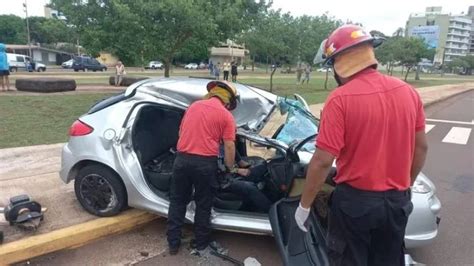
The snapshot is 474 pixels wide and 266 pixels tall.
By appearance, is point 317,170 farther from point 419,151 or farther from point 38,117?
point 38,117

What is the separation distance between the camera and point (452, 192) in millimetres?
5715

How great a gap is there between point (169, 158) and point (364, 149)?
9.83 feet

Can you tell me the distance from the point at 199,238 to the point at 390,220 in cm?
190

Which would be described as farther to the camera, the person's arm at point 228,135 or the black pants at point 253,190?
the black pants at point 253,190

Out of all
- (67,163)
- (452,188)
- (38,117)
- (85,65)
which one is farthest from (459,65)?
(67,163)

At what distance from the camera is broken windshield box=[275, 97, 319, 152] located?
3852 mm

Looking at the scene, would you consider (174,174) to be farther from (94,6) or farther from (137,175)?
(94,6)

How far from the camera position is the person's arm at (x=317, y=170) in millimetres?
2150

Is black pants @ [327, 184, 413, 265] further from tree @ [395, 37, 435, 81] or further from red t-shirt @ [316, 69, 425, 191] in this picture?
tree @ [395, 37, 435, 81]

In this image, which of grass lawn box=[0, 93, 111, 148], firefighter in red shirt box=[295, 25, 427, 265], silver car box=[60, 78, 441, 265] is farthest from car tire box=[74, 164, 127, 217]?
grass lawn box=[0, 93, 111, 148]

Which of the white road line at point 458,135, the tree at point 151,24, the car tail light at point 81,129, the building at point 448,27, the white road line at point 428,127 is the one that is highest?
the building at point 448,27

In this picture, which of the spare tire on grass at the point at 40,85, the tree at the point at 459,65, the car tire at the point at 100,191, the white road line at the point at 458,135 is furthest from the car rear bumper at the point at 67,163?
the tree at the point at 459,65

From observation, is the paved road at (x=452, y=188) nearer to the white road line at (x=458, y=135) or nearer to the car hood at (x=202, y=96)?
the white road line at (x=458, y=135)

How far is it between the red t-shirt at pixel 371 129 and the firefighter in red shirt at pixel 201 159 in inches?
57.2
